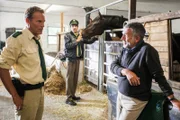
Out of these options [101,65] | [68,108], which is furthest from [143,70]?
[101,65]

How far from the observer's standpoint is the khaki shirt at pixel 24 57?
129cm

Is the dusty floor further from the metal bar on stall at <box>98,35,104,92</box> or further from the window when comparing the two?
the window

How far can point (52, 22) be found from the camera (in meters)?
11.5

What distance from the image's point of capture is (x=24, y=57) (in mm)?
1339

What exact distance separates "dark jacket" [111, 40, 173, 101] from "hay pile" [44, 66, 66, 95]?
115 inches

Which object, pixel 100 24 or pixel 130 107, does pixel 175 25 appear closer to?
pixel 100 24

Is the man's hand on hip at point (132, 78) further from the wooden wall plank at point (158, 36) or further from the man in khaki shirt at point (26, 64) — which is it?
the wooden wall plank at point (158, 36)

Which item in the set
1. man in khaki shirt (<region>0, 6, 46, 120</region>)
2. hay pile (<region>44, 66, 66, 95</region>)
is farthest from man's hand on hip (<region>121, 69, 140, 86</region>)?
hay pile (<region>44, 66, 66, 95</region>)

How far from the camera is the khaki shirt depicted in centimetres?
129

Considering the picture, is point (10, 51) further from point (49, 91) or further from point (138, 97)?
point (49, 91)

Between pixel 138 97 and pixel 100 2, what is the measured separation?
5704mm

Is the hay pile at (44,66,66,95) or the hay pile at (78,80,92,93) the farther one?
the hay pile at (78,80,92,93)

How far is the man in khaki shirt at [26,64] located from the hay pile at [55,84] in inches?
109

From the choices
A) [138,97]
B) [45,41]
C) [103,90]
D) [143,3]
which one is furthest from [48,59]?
[138,97]
